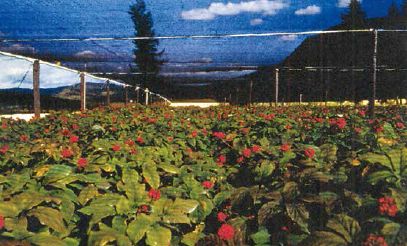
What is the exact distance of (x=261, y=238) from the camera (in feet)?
6.08

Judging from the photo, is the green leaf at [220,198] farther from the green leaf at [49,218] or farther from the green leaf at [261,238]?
the green leaf at [49,218]

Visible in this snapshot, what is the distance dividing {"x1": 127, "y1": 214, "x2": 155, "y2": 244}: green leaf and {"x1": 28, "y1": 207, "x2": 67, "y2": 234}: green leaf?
0.93 ft

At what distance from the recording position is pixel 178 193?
7.24ft

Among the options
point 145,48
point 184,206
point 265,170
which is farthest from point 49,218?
point 145,48

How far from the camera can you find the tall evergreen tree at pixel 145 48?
127 feet

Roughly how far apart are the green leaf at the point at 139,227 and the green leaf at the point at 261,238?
496 mm

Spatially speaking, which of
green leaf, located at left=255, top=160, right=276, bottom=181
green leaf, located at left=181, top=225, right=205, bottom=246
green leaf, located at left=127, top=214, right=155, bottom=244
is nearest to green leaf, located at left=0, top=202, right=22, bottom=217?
green leaf, located at left=127, top=214, right=155, bottom=244

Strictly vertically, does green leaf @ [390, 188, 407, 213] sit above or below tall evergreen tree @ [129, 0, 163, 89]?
below

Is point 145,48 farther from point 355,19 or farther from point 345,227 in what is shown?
point 345,227

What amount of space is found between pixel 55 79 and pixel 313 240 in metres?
20.6

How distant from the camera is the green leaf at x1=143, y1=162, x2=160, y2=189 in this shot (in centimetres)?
Result: 226

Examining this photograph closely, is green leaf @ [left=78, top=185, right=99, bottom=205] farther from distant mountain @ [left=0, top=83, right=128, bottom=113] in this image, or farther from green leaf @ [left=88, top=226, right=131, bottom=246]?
distant mountain @ [left=0, top=83, right=128, bottom=113]

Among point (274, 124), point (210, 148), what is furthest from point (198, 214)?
point (274, 124)

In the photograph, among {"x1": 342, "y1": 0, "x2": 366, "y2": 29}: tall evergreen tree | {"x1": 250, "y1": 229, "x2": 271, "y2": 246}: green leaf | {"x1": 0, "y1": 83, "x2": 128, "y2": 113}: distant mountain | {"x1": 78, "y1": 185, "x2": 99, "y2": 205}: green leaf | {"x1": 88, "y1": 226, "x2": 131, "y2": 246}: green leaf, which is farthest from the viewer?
{"x1": 342, "y1": 0, "x2": 366, "y2": 29}: tall evergreen tree
